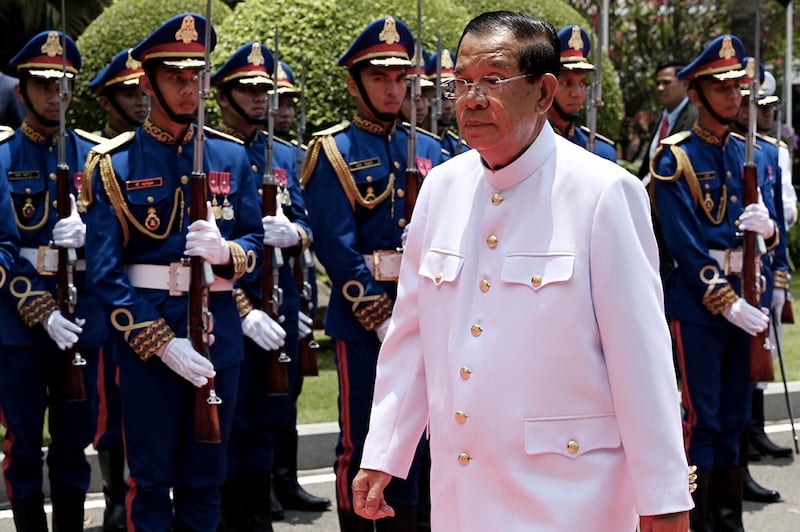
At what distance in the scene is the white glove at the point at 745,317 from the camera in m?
6.27

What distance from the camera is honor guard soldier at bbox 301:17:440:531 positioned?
226 inches

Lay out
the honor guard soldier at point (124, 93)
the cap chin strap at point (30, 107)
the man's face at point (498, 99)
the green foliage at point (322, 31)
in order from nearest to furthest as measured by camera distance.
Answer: the man's face at point (498, 99) < the cap chin strap at point (30, 107) < the honor guard soldier at point (124, 93) < the green foliage at point (322, 31)

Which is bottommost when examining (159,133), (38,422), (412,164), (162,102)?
(38,422)

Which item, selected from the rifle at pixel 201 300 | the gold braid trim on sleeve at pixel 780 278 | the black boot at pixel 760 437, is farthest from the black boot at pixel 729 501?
the rifle at pixel 201 300

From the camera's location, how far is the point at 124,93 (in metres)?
6.80

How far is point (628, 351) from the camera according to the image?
122 inches

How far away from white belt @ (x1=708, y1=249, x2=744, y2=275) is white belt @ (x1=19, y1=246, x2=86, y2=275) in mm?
2786

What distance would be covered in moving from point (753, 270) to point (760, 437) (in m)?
1.98

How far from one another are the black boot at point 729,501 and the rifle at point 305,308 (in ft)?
6.50

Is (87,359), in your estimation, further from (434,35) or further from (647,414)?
(434,35)

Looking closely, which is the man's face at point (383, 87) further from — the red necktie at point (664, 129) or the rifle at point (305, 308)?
the red necktie at point (664, 129)

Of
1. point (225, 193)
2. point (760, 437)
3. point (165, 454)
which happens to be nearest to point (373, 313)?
point (225, 193)

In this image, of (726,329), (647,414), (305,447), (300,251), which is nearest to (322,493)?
(305,447)

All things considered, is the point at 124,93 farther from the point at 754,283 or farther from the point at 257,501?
the point at 754,283
